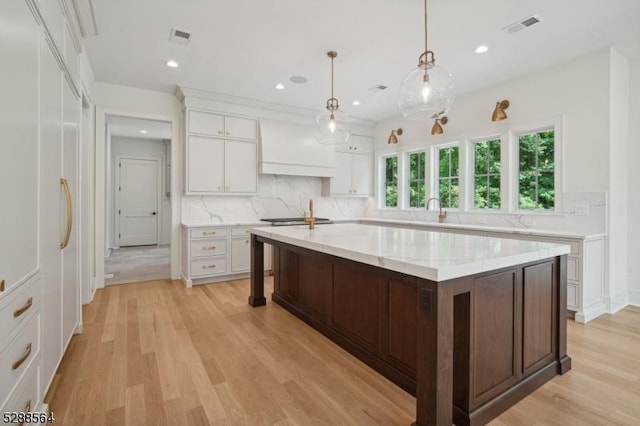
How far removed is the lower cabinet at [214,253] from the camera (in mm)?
4457

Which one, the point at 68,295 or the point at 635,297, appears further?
the point at 635,297

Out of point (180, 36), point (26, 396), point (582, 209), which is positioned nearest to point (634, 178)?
point (582, 209)

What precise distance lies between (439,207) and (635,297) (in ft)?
8.20

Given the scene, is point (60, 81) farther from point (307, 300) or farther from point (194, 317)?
point (307, 300)

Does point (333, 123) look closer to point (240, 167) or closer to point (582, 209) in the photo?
point (240, 167)

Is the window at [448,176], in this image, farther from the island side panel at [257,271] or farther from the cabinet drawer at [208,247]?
the cabinet drawer at [208,247]

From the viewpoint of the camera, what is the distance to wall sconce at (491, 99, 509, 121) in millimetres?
4031

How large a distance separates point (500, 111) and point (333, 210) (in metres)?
3.27

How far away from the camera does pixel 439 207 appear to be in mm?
5246

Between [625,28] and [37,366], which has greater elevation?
[625,28]

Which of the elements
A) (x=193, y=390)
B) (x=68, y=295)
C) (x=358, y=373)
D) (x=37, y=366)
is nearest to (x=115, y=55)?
(x=68, y=295)

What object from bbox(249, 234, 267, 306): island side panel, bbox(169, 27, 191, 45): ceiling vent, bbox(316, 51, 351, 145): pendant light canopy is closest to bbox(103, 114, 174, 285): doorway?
bbox(169, 27, 191, 45): ceiling vent

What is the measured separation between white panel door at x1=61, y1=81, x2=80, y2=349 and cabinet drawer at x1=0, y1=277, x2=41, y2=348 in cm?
74

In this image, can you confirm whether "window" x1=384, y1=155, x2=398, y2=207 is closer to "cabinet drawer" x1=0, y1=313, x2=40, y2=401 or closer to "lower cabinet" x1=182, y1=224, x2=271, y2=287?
"lower cabinet" x1=182, y1=224, x2=271, y2=287
